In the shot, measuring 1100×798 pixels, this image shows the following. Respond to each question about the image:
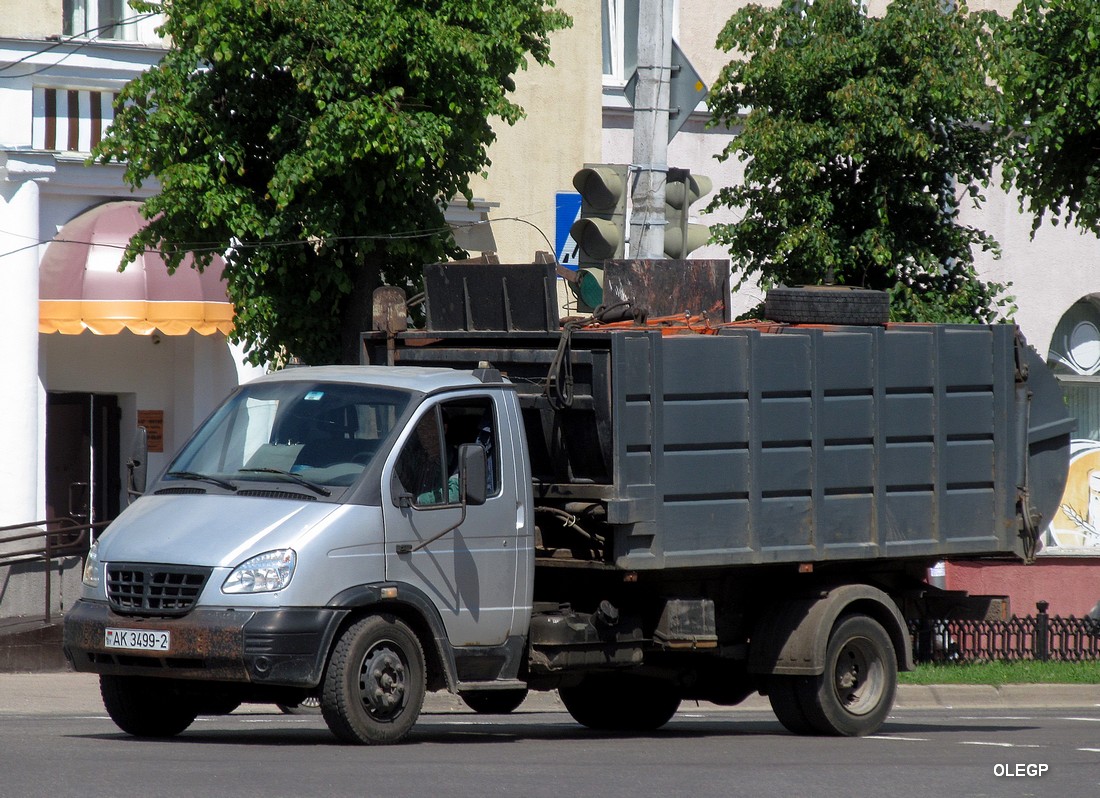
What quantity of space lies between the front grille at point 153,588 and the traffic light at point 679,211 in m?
A: 5.32

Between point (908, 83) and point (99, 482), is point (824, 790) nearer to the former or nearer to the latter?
point (908, 83)

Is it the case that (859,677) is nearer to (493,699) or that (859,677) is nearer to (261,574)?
(493,699)

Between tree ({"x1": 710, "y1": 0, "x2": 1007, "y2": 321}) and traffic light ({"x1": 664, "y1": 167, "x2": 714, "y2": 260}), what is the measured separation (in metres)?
3.75

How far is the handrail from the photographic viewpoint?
17.2m

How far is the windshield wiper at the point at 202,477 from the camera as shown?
359 inches

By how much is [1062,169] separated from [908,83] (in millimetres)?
1730

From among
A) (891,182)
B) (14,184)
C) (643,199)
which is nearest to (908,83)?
(891,182)

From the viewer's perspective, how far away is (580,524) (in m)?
10.1

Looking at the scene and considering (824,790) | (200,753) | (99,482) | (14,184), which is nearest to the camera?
(824,790)

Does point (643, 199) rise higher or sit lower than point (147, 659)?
higher

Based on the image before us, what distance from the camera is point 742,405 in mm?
10312

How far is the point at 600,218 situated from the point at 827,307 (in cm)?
221

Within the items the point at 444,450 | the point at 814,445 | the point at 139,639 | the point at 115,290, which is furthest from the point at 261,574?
the point at 115,290

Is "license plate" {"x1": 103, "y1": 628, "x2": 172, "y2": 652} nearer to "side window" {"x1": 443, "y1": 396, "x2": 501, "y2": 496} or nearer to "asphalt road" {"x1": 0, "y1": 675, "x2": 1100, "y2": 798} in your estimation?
"asphalt road" {"x1": 0, "y1": 675, "x2": 1100, "y2": 798}
